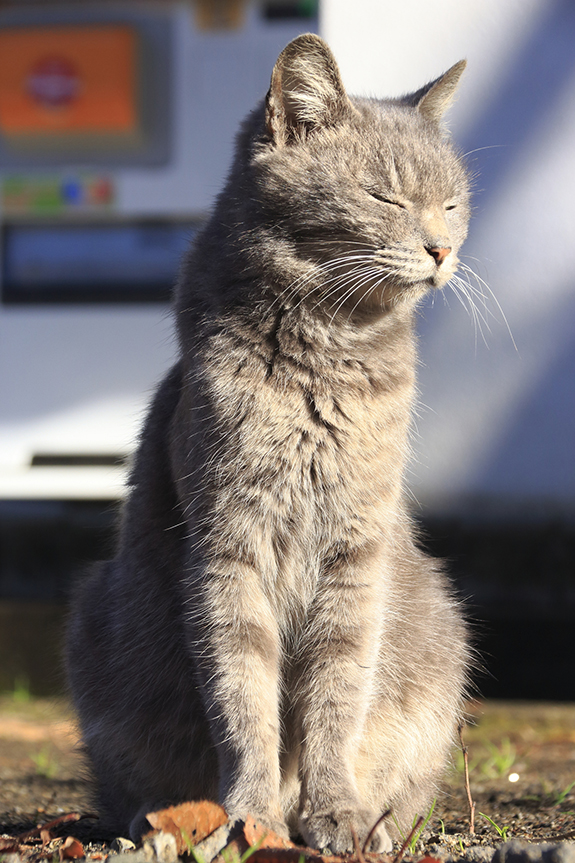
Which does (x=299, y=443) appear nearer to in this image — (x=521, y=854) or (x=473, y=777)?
(x=521, y=854)

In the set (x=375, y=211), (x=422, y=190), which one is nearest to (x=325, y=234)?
(x=375, y=211)

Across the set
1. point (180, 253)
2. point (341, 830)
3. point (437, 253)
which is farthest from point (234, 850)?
point (180, 253)

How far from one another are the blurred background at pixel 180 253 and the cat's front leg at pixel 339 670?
1.48 meters

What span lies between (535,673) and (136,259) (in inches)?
93.5

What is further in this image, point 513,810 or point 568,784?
point 568,784

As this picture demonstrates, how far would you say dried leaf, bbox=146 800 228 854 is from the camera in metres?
1.41

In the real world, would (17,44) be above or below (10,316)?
above

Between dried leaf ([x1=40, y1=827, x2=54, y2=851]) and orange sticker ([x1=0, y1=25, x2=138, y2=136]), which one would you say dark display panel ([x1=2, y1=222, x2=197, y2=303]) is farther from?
dried leaf ([x1=40, y1=827, x2=54, y2=851])

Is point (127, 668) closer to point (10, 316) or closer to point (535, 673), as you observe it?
point (535, 673)

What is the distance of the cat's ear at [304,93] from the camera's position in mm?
1649

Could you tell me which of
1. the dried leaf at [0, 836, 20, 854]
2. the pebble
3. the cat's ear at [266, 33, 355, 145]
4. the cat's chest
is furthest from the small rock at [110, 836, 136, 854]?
the cat's ear at [266, 33, 355, 145]

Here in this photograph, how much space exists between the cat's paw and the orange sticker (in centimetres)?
301

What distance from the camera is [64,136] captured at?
3797 mm

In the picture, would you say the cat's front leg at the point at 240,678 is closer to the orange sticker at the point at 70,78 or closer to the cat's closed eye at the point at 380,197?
the cat's closed eye at the point at 380,197
